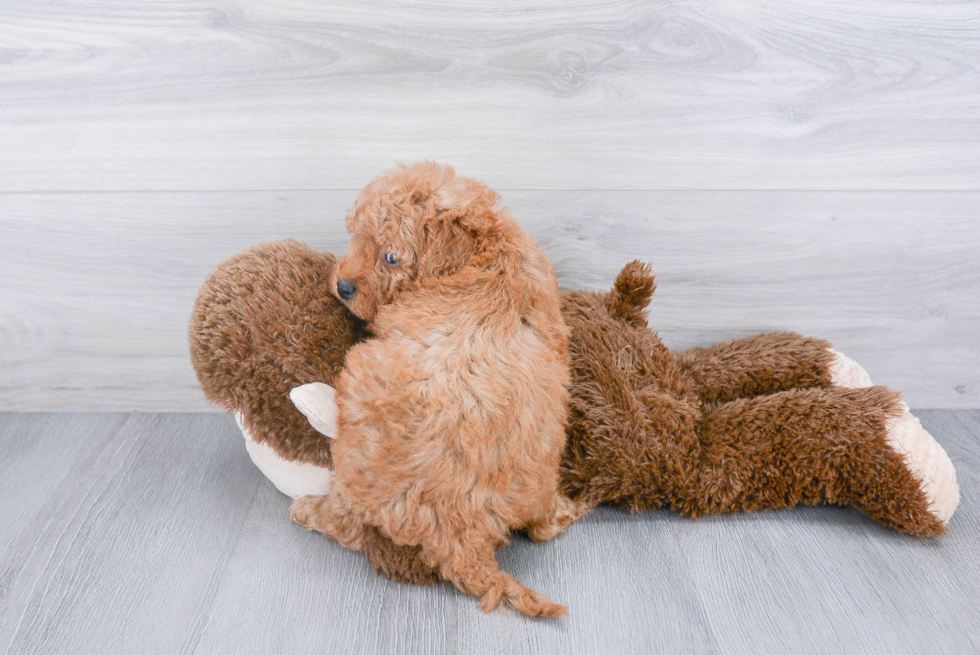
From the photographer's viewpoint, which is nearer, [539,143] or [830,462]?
[830,462]

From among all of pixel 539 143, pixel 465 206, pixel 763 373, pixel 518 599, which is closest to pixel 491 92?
pixel 539 143

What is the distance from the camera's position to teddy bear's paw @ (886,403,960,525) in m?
0.89

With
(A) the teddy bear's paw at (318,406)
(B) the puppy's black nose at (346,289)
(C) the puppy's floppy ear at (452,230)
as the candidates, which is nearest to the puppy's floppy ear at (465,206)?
(C) the puppy's floppy ear at (452,230)

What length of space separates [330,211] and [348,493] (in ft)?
1.57

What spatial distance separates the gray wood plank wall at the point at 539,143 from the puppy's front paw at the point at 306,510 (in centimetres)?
42

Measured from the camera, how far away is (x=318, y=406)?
31.5 inches

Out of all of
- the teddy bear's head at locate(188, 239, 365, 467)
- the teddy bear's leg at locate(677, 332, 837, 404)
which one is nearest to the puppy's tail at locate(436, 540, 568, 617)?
the teddy bear's head at locate(188, 239, 365, 467)

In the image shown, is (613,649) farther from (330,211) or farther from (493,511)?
(330,211)

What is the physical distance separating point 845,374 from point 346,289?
0.79m

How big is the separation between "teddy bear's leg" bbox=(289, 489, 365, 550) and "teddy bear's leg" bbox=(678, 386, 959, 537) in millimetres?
452

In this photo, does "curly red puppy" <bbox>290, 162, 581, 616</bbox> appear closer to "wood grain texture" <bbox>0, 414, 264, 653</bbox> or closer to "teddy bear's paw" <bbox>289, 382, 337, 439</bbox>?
"teddy bear's paw" <bbox>289, 382, 337, 439</bbox>

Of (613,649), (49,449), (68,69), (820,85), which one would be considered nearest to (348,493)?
(613,649)

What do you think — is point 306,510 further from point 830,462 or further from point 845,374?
point 845,374

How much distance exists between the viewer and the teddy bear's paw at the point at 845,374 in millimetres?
1054
